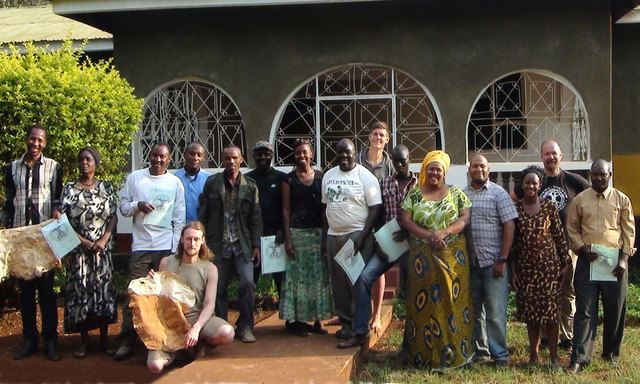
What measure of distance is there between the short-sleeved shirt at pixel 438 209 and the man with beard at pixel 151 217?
6.24 feet

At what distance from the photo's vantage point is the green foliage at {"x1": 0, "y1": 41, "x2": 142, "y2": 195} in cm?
664

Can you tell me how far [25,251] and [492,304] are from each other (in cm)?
367

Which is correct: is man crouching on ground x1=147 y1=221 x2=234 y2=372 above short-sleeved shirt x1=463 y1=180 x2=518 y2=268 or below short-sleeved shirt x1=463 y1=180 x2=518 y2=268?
below

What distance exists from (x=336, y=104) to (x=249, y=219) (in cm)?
377

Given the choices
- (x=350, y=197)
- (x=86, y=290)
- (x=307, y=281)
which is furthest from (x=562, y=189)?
(x=86, y=290)

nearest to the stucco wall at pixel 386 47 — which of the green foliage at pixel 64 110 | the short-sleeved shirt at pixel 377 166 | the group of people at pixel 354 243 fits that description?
the green foliage at pixel 64 110

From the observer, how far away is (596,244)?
226 inches

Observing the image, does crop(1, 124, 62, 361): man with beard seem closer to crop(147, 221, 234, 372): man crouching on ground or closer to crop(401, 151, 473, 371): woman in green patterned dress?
crop(147, 221, 234, 372): man crouching on ground

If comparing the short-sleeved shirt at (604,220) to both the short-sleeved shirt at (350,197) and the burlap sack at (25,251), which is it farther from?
the burlap sack at (25,251)

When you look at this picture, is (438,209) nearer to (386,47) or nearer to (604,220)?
(604,220)

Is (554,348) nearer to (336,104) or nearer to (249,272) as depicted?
(249,272)

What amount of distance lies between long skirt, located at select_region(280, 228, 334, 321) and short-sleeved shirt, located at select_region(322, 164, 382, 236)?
36 cm

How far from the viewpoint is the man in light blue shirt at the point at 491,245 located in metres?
5.70

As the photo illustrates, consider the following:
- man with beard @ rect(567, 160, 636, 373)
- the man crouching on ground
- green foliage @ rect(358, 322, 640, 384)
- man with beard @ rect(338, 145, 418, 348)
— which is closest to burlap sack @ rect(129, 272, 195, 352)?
the man crouching on ground
